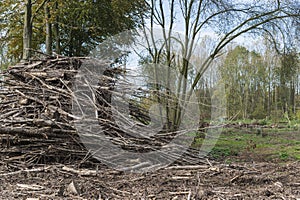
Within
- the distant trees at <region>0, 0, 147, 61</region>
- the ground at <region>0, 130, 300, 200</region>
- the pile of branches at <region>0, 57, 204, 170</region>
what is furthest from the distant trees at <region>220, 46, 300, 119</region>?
the ground at <region>0, 130, 300, 200</region>

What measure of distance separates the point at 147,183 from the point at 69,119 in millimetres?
1338

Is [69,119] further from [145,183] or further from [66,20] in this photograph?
[66,20]

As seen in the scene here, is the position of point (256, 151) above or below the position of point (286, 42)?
below

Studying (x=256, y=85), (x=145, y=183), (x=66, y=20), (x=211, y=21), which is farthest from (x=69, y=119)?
(x=256, y=85)

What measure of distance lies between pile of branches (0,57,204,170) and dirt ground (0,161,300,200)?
0.79 ft

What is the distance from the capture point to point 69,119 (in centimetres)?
346

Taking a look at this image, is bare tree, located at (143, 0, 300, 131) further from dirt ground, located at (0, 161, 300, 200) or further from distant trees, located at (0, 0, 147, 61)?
dirt ground, located at (0, 161, 300, 200)

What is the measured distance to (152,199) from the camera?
2.23 m

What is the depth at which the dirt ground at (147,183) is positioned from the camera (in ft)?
Result: 7.66

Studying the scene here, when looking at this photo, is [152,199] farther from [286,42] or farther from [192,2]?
[286,42]

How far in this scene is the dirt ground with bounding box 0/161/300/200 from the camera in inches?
92.0

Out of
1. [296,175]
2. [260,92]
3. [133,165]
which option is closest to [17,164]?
[133,165]

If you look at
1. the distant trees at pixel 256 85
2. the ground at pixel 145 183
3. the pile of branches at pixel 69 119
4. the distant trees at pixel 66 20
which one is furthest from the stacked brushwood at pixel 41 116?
the distant trees at pixel 256 85

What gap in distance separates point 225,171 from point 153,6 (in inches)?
222
